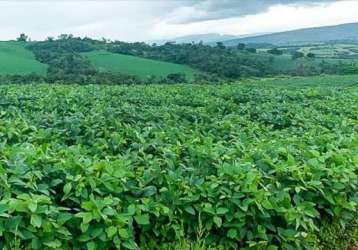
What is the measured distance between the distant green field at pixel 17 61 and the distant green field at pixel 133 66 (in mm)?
5909

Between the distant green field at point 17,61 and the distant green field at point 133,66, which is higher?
the distant green field at point 17,61

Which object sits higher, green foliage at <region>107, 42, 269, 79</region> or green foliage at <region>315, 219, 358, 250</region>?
green foliage at <region>315, 219, 358, 250</region>

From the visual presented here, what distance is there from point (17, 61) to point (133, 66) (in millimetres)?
11353

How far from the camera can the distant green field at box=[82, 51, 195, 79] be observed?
51.7 m

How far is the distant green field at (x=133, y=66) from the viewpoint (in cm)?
5166

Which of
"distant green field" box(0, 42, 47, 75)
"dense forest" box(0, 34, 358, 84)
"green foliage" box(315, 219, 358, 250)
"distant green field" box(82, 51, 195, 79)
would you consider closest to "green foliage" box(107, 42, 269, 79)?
"dense forest" box(0, 34, 358, 84)

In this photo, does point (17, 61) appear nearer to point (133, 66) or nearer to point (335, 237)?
point (133, 66)

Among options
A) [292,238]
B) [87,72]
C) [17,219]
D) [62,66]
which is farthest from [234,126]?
[62,66]

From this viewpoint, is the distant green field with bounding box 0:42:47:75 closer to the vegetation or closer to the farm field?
the vegetation

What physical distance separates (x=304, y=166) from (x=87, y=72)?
43775 millimetres

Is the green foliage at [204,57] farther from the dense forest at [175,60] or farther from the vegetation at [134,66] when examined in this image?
the vegetation at [134,66]

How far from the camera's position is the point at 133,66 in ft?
176

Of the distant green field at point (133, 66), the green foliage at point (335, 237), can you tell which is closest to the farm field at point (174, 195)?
the green foliage at point (335, 237)

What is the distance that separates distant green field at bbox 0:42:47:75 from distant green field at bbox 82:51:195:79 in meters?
5.91
